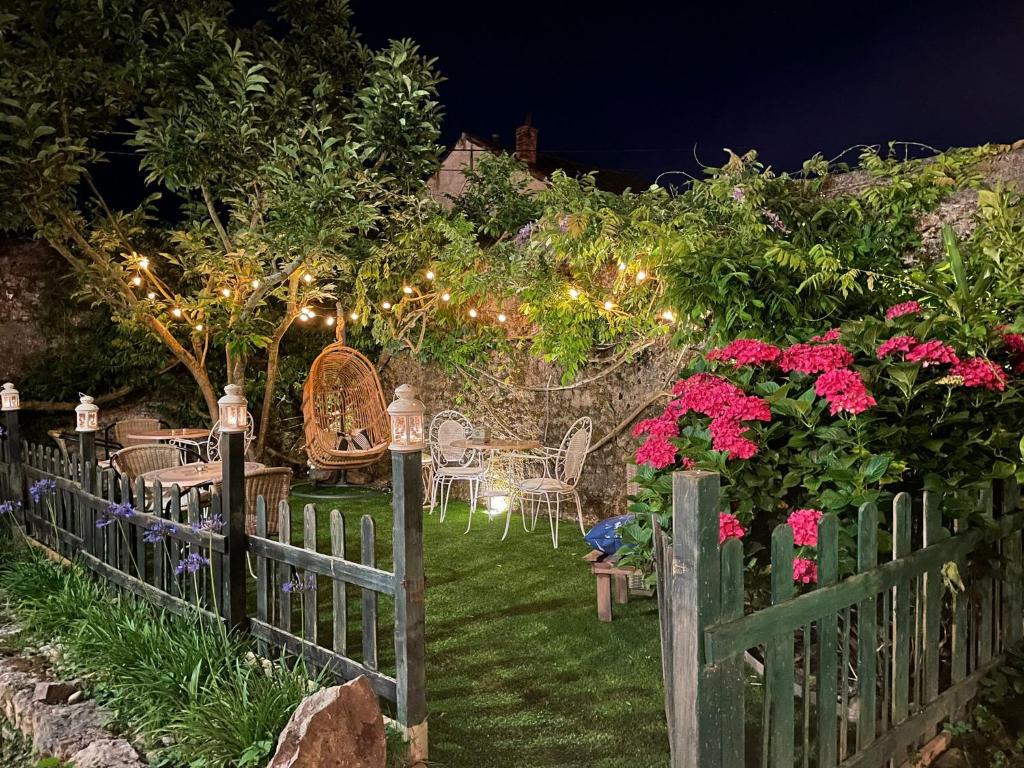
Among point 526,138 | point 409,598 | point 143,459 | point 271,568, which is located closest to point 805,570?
point 409,598

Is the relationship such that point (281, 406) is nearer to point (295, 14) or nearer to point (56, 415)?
point (56, 415)

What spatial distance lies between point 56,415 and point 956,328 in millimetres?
8460

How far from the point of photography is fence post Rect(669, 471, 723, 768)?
1.57m

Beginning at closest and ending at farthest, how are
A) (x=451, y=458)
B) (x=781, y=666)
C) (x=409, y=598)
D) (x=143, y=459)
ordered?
(x=781, y=666)
(x=409, y=598)
(x=143, y=459)
(x=451, y=458)

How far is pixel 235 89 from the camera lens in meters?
5.73

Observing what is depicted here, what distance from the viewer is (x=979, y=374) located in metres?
2.39

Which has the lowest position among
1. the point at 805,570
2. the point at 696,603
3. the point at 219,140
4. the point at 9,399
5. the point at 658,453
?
the point at 805,570

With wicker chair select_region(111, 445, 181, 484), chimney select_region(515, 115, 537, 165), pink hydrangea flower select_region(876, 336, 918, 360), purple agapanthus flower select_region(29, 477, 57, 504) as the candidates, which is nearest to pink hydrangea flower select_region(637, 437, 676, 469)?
pink hydrangea flower select_region(876, 336, 918, 360)

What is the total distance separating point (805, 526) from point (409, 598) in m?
1.27

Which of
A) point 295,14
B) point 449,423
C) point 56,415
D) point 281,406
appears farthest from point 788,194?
point 56,415

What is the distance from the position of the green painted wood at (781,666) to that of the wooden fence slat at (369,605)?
1.37m

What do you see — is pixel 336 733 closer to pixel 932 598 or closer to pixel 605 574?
pixel 932 598

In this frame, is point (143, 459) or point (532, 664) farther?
point (143, 459)

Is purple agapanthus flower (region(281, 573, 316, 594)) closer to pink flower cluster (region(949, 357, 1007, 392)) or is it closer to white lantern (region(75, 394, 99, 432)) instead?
pink flower cluster (region(949, 357, 1007, 392))
